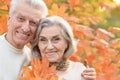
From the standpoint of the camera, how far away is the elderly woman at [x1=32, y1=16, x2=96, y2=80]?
3689 mm

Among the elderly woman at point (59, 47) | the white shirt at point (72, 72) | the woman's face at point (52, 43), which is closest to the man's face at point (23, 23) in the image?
the elderly woman at point (59, 47)

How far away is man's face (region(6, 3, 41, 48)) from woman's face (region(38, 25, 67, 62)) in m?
0.22

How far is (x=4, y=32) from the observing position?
4531mm

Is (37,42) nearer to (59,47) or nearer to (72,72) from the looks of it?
(59,47)

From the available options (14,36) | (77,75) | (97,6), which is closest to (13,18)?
(14,36)

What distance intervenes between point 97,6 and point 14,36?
2275mm

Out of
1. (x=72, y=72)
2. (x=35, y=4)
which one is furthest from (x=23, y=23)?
(x=72, y=72)

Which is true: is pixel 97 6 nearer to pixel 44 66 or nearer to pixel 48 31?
pixel 48 31

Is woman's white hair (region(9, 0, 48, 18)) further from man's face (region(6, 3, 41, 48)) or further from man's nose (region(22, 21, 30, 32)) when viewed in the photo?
man's nose (region(22, 21, 30, 32))

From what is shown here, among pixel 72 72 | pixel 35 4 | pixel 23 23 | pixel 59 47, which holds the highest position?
pixel 35 4

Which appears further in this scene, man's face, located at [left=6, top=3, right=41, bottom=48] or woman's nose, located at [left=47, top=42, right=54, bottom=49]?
man's face, located at [left=6, top=3, right=41, bottom=48]

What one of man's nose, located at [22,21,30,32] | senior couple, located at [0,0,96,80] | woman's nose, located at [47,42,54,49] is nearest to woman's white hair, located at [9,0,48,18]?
senior couple, located at [0,0,96,80]

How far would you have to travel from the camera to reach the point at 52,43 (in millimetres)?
3689

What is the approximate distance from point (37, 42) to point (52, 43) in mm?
165
